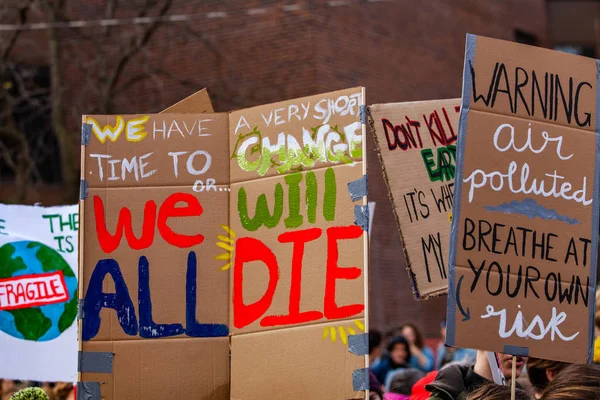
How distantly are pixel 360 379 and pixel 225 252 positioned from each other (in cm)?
95

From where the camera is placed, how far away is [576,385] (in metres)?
3.69

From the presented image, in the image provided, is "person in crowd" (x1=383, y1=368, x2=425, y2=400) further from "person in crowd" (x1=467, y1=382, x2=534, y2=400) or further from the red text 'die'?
the red text 'die'

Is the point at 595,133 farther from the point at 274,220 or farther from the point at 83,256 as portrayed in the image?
the point at 83,256

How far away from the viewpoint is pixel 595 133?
176 inches

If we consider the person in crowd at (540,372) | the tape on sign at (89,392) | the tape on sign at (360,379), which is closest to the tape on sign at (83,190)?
the tape on sign at (89,392)

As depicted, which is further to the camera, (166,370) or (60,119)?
(60,119)

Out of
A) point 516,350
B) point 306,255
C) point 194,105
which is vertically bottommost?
point 516,350

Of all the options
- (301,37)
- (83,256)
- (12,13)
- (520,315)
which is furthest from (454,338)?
(12,13)

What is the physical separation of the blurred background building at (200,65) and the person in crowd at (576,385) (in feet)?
33.7

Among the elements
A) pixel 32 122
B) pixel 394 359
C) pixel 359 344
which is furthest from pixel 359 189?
pixel 32 122

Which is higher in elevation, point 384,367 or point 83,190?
point 83,190

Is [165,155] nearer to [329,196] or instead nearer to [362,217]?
[329,196]

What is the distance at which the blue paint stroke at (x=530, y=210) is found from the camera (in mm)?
4215

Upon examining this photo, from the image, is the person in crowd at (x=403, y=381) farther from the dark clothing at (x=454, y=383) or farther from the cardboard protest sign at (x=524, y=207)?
the cardboard protest sign at (x=524, y=207)
